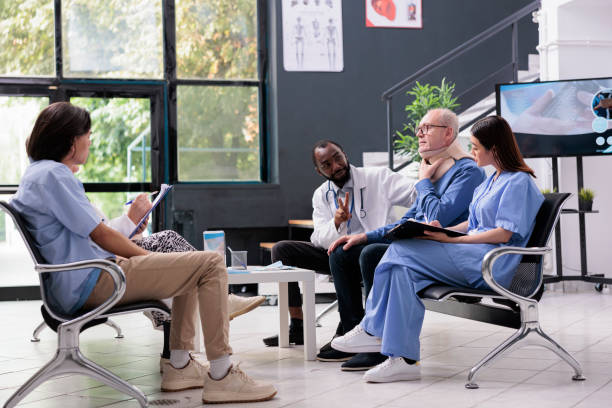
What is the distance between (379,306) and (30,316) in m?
3.44

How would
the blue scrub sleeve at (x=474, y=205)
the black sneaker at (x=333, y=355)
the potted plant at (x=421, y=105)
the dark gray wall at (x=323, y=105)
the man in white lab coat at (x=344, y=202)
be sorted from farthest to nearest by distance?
the dark gray wall at (x=323, y=105) < the potted plant at (x=421, y=105) < the man in white lab coat at (x=344, y=202) < the black sneaker at (x=333, y=355) < the blue scrub sleeve at (x=474, y=205)

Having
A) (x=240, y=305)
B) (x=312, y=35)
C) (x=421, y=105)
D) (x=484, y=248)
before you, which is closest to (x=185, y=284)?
(x=240, y=305)

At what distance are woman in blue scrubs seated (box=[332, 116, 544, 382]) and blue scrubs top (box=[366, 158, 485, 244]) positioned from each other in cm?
25

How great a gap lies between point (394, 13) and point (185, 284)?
5671mm

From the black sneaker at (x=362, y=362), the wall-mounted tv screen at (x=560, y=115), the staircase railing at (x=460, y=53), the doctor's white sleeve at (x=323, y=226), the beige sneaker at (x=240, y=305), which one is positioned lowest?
the black sneaker at (x=362, y=362)

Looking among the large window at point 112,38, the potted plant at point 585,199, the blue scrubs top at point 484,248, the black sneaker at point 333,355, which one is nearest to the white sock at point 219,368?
the blue scrubs top at point 484,248

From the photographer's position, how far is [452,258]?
9.94 feet

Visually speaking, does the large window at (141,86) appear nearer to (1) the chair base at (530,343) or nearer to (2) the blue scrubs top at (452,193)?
(2) the blue scrubs top at (452,193)

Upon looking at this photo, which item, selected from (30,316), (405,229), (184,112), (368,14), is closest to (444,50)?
(368,14)

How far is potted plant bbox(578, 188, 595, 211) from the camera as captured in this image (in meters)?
5.93

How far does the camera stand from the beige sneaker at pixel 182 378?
9.78ft

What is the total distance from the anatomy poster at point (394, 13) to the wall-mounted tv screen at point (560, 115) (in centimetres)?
207

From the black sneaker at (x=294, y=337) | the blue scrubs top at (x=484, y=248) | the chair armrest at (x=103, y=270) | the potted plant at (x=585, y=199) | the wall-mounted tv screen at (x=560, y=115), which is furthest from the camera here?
the potted plant at (x=585, y=199)

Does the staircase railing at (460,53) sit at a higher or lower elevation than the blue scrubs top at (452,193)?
higher
